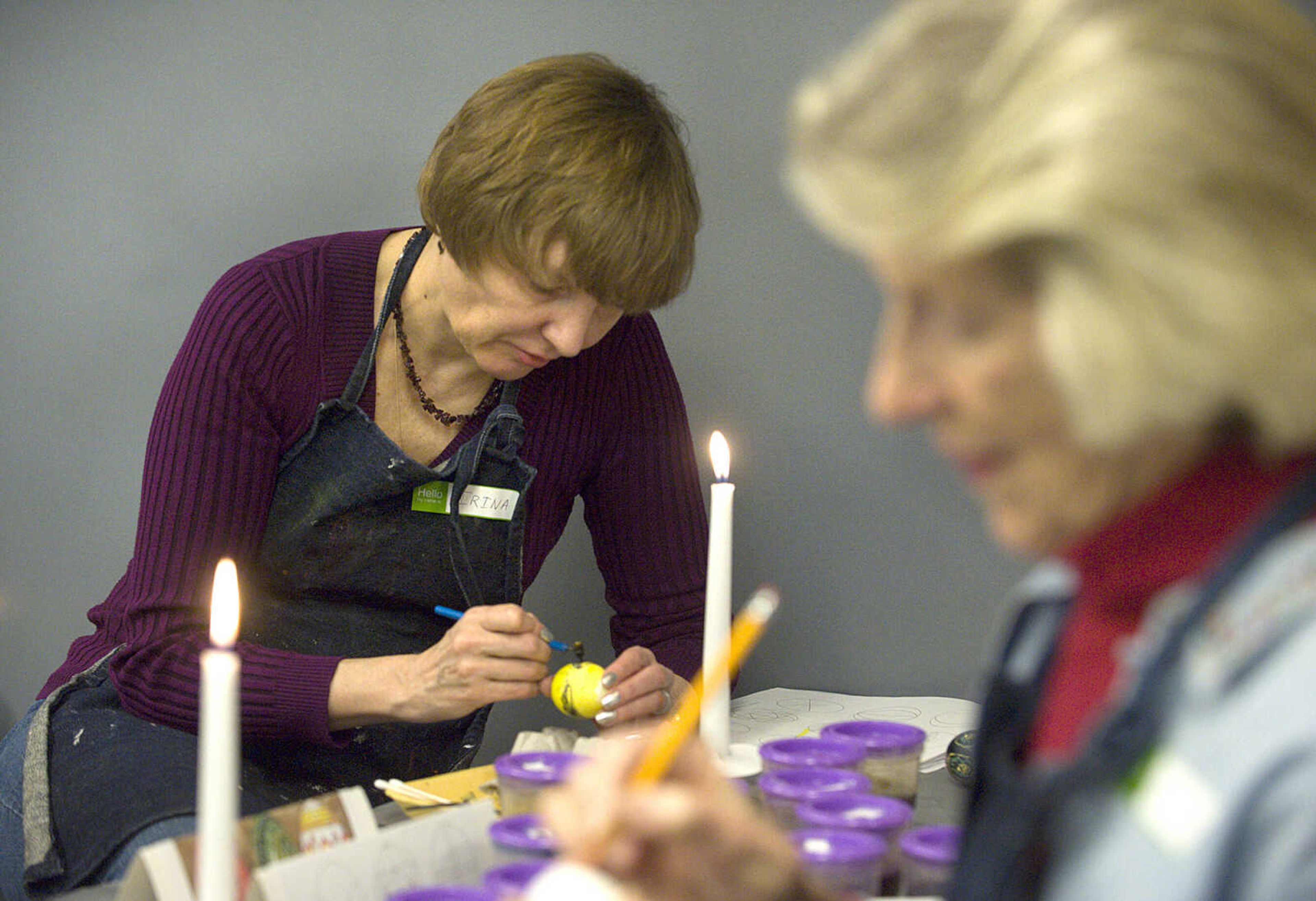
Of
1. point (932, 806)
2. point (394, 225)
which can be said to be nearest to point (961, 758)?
point (932, 806)

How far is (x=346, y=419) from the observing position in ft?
5.29

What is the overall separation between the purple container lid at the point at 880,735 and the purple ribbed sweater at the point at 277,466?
66 centimetres

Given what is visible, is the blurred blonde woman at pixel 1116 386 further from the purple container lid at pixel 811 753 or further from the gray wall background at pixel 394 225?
the gray wall background at pixel 394 225

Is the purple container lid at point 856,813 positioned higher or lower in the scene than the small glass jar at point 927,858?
higher

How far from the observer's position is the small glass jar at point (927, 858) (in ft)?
2.50

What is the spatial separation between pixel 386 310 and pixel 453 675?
1.71 feet

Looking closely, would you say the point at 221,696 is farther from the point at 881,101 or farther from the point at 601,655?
the point at 601,655

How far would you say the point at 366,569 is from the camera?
165 cm

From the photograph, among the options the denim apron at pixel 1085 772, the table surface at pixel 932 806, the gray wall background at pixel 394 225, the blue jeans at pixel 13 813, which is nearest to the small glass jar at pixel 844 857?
the denim apron at pixel 1085 772

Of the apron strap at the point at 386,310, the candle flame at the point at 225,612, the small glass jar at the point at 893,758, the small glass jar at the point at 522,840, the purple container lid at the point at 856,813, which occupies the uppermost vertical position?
the apron strap at the point at 386,310

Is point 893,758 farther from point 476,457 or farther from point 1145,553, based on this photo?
point 476,457

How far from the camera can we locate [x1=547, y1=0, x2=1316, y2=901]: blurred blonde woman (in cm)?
50

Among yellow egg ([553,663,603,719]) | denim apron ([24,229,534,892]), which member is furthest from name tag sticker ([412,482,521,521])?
Result: yellow egg ([553,663,603,719])

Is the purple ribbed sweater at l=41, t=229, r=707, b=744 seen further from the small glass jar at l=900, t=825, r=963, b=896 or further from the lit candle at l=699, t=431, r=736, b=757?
the small glass jar at l=900, t=825, r=963, b=896
